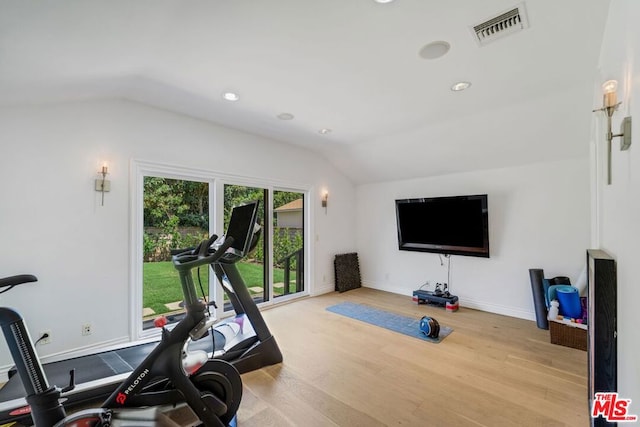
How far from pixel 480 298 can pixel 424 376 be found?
2.45 m

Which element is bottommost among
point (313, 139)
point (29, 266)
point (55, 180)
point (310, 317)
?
point (310, 317)

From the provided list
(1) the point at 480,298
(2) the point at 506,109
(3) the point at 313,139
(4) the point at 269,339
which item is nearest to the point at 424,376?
(4) the point at 269,339

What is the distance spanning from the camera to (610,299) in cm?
124

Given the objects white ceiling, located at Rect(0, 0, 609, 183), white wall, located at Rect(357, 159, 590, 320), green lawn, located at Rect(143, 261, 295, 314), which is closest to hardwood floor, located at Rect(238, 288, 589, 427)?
white wall, located at Rect(357, 159, 590, 320)

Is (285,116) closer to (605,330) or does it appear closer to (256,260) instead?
(256,260)

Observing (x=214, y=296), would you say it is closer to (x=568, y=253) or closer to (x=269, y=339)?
(x=269, y=339)

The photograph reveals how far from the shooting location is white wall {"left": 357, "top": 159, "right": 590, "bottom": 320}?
3.67 metres

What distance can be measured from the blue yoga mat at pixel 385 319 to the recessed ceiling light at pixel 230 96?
3221 mm

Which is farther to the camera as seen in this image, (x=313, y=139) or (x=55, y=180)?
(x=313, y=139)

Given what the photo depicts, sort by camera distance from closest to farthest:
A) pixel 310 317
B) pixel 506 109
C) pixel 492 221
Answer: pixel 506 109, pixel 310 317, pixel 492 221

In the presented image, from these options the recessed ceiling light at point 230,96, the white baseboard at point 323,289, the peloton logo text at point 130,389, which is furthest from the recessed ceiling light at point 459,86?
the white baseboard at point 323,289

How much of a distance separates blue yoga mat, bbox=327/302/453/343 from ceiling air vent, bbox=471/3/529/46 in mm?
3000

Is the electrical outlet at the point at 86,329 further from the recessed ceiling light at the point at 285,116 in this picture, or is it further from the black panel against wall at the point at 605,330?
the black panel against wall at the point at 605,330

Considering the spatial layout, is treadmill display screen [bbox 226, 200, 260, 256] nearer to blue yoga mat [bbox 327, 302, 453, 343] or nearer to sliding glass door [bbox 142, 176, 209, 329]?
sliding glass door [bbox 142, 176, 209, 329]
